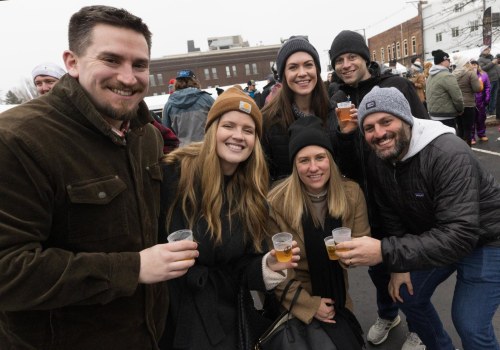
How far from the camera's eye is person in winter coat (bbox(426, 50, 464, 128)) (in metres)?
6.68

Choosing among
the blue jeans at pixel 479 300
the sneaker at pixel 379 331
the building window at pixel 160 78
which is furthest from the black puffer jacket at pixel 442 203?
the building window at pixel 160 78

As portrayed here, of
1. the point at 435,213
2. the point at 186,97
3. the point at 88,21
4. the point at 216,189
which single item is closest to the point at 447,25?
the point at 186,97

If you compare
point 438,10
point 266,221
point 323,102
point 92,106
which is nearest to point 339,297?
point 266,221

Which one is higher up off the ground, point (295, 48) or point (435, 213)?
point (295, 48)

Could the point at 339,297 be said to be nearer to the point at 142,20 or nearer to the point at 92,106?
the point at 92,106

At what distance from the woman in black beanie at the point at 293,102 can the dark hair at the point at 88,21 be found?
5.63ft

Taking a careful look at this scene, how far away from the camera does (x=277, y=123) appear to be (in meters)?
3.02

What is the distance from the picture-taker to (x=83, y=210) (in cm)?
141

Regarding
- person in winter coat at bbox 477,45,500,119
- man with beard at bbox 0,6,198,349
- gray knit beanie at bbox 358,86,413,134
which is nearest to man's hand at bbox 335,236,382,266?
gray knit beanie at bbox 358,86,413,134

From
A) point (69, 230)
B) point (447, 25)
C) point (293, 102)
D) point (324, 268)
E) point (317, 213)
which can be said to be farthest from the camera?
point (447, 25)

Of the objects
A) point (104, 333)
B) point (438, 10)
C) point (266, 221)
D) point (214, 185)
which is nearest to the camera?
point (104, 333)

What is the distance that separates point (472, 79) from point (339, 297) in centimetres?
772

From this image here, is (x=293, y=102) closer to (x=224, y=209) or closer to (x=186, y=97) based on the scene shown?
(x=224, y=209)

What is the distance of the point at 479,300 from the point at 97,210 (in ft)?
7.99
